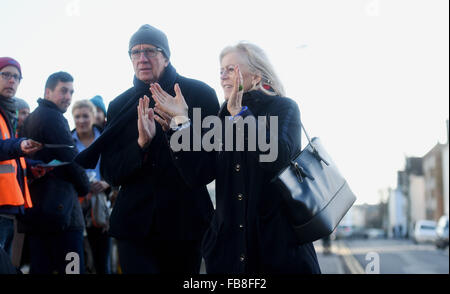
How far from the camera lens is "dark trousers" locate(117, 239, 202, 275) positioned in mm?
3730

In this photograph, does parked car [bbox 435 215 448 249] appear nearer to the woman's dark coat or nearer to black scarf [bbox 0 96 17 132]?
black scarf [bbox 0 96 17 132]

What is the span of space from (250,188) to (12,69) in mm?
2198

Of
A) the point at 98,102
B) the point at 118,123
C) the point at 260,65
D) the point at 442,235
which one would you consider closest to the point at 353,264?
the point at 98,102

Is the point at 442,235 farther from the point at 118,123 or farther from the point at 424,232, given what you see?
the point at 118,123

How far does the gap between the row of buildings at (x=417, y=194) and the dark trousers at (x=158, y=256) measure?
67.3 meters

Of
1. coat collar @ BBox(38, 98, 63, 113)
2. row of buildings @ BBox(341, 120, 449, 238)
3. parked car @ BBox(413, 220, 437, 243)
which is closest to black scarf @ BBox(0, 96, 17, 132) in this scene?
coat collar @ BBox(38, 98, 63, 113)

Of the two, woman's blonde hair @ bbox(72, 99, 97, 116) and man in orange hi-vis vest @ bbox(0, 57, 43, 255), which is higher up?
woman's blonde hair @ bbox(72, 99, 97, 116)

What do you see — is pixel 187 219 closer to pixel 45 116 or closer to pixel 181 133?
pixel 181 133

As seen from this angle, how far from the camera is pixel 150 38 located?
12.8 feet

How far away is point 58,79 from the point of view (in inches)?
201

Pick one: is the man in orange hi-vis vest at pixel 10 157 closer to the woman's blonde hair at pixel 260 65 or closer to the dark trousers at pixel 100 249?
the woman's blonde hair at pixel 260 65

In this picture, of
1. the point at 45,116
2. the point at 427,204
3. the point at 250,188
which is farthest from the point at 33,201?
the point at 427,204

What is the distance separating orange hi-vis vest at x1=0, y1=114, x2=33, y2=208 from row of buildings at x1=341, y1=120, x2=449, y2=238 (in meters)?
67.0

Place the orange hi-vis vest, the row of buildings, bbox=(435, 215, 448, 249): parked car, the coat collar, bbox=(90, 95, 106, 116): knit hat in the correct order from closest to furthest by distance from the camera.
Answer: the orange hi-vis vest, the coat collar, bbox=(90, 95, 106, 116): knit hat, bbox=(435, 215, 448, 249): parked car, the row of buildings
